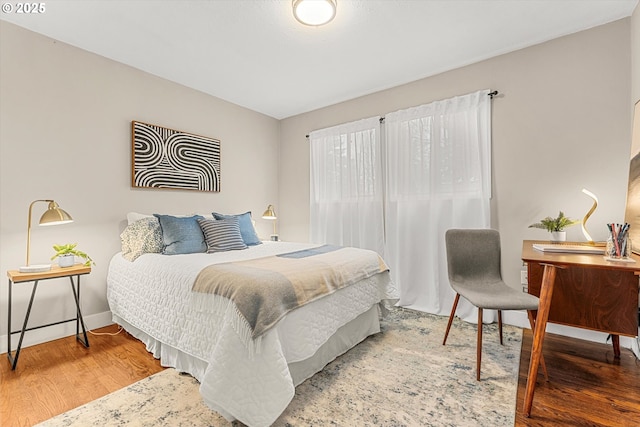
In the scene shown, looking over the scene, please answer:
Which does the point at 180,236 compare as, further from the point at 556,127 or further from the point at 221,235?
A: the point at 556,127

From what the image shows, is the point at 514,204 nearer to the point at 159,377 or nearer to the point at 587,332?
A: the point at 587,332

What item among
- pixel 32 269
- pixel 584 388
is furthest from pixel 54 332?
pixel 584 388

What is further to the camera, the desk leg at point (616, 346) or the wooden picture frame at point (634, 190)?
the desk leg at point (616, 346)

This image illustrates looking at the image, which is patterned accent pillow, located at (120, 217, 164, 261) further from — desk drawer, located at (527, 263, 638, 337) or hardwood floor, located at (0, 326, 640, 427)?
desk drawer, located at (527, 263, 638, 337)

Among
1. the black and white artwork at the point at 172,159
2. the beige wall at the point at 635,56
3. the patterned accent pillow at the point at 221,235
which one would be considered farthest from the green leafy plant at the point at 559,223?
the black and white artwork at the point at 172,159

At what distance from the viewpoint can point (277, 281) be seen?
1.62m

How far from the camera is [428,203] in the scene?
3119 mm

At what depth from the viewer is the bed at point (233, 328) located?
142 centimetres

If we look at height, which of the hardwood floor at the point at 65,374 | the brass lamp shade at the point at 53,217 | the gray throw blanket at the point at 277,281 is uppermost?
the brass lamp shade at the point at 53,217

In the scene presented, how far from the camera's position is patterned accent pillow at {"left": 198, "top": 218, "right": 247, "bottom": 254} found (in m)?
2.71

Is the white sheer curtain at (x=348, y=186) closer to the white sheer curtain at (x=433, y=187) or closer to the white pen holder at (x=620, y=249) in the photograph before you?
the white sheer curtain at (x=433, y=187)

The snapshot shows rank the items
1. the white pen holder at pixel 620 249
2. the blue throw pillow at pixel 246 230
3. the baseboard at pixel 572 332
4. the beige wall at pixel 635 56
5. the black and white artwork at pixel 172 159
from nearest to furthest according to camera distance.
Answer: the white pen holder at pixel 620 249, the beige wall at pixel 635 56, the baseboard at pixel 572 332, the black and white artwork at pixel 172 159, the blue throw pillow at pixel 246 230

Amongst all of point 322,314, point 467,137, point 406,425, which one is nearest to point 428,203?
point 467,137

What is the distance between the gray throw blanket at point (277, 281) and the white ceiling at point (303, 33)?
1.80 meters
